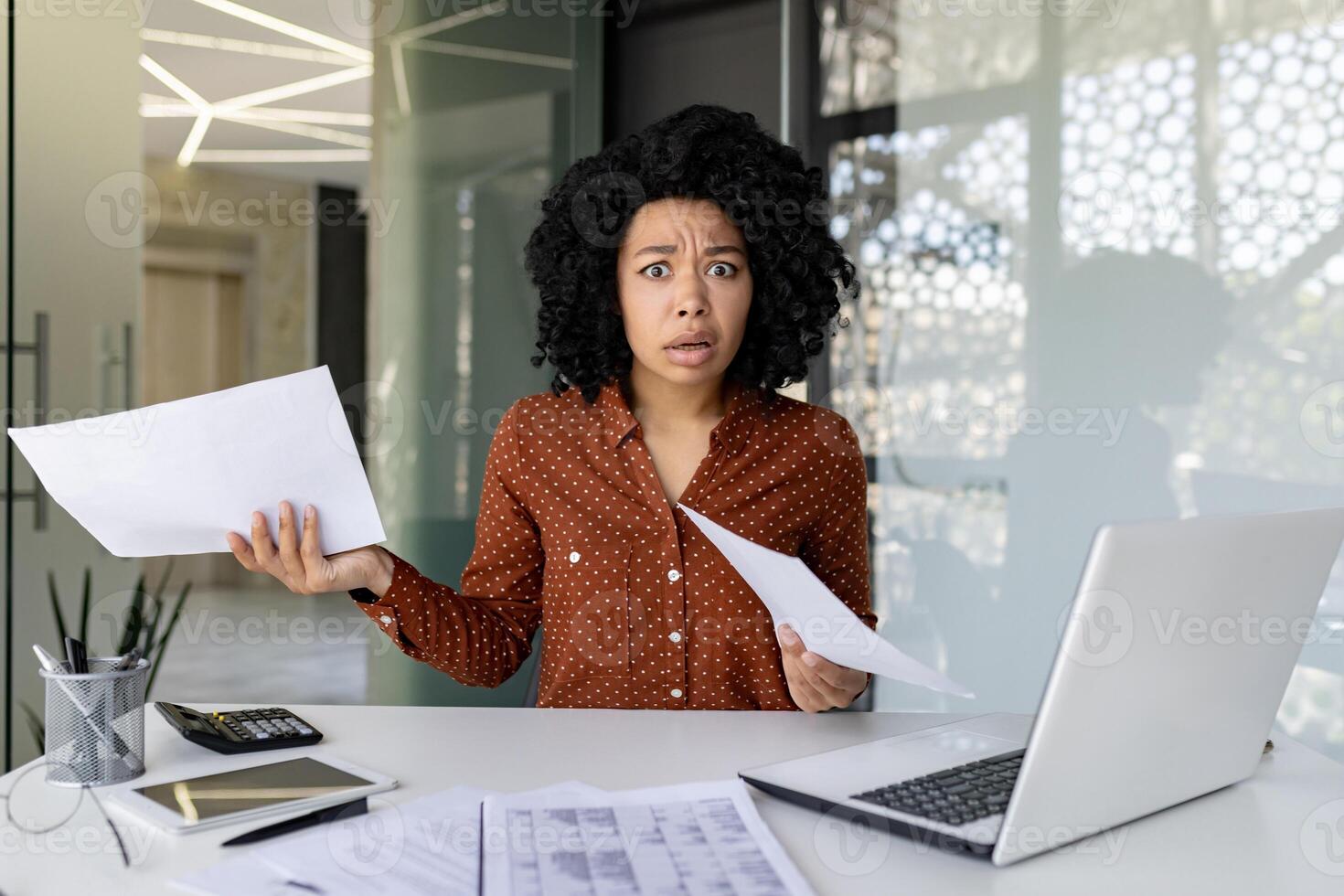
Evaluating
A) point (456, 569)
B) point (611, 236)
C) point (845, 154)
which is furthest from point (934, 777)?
point (456, 569)

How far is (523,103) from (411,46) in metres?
→ 0.39

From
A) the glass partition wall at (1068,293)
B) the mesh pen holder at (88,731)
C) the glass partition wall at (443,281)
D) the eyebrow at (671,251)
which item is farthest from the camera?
the glass partition wall at (443,281)

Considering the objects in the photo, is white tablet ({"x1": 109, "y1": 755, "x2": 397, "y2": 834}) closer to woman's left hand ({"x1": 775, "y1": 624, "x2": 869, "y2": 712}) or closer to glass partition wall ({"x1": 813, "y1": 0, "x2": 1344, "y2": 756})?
woman's left hand ({"x1": 775, "y1": 624, "x2": 869, "y2": 712})

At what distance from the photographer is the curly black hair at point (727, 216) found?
5.31 feet

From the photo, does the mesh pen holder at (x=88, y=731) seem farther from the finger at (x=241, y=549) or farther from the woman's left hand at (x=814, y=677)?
the woman's left hand at (x=814, y=677)

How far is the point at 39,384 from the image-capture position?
8.65ft

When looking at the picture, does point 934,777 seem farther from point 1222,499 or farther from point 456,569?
point 456,569

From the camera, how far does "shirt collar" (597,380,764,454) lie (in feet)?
5.36

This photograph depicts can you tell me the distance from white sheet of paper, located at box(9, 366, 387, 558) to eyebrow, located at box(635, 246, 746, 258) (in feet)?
1.85

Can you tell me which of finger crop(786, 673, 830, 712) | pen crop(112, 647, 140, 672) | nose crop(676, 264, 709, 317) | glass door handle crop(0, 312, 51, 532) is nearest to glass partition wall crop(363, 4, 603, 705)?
glass door handle crop(0, 312, 51, 532)

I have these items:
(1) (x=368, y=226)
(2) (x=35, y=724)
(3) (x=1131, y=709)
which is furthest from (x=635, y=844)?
(1) (x=368, y=226)

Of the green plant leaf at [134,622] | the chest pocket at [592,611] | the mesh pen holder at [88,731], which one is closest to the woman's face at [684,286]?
the chest pocket at [592,611]

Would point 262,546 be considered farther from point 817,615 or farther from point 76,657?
point 817,615

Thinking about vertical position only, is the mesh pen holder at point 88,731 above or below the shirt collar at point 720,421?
below
